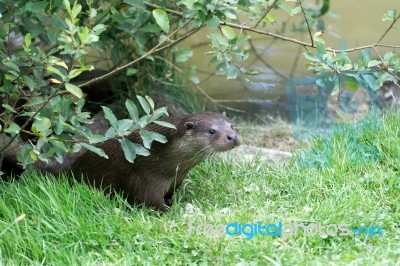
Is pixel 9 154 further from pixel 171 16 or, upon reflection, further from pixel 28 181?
pixel 171 16

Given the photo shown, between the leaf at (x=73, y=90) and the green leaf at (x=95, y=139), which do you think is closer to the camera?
the leaf at (x=73, y=90)

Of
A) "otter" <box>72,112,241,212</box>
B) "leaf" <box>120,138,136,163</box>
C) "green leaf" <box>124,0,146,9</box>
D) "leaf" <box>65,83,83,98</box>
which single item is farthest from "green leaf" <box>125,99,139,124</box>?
"green leaf" <box>124,0,146,9</box>

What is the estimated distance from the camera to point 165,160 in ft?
14.9

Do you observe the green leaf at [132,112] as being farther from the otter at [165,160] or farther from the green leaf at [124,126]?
the otter at [165,160]

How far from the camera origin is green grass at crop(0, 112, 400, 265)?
3533 millimetres

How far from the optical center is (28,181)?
14.2ft

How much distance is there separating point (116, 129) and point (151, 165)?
67cm

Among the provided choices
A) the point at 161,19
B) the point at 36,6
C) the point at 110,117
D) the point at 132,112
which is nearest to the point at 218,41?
the point at 161,19

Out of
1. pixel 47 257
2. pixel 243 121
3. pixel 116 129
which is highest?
pixel 116 129

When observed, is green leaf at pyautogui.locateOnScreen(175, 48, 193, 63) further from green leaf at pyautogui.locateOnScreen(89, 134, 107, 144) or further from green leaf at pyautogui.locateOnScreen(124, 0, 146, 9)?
green leaf at pyautogui.locateOnScreen(89, 134, 107, 144)

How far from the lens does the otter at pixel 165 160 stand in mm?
4480

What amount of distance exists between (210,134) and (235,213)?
71 centimetres

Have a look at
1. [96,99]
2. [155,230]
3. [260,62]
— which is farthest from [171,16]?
[260,62]

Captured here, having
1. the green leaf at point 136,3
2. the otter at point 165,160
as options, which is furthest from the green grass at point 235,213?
the green leaf at point 136,3
